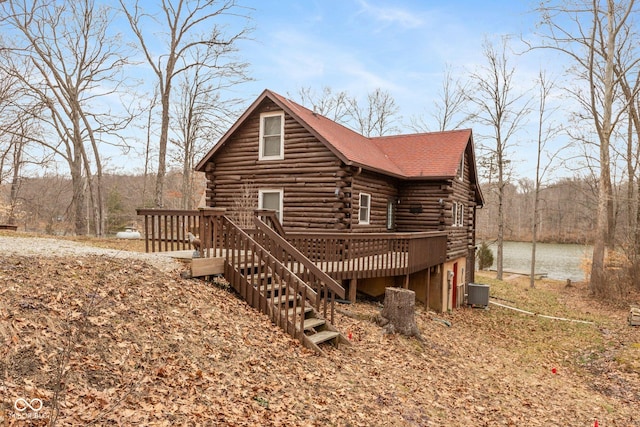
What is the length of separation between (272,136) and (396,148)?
22.7 feet

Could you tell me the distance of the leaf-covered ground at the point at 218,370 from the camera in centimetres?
385

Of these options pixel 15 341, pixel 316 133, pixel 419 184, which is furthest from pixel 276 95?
pixel 15 341

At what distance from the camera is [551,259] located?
4197cm

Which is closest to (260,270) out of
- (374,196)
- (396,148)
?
(374,196)

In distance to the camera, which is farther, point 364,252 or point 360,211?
point 360,211

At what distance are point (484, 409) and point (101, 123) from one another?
2330 centimetres

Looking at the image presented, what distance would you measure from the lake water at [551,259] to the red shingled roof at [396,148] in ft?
59.4

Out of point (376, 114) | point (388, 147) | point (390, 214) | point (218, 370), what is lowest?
point (218, 370)

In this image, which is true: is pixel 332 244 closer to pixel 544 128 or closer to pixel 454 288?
pixel 454 288

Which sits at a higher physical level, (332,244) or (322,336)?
(332,244)

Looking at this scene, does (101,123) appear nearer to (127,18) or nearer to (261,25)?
(127,18)

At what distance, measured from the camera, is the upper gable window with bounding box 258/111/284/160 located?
14414 millimetres

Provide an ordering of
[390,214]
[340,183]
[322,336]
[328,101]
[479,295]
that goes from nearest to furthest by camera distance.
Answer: [322,336]
[340,183]
[390,214]
[479,295]
[328,101]

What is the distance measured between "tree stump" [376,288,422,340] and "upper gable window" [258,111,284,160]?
24.3 ft
